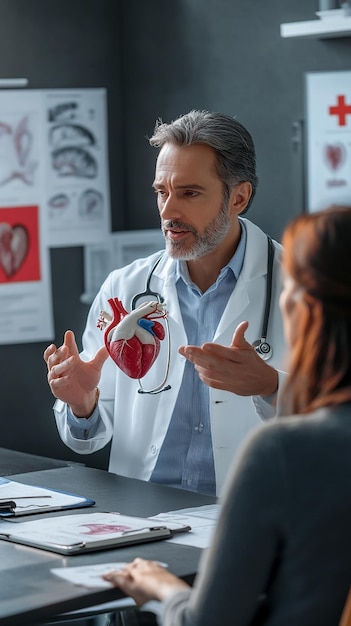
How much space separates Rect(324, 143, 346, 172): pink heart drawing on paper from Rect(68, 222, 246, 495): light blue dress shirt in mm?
1006

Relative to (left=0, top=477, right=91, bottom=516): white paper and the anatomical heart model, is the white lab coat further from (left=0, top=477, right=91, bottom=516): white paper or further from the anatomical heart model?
(left=0, top=477, right=91, bottom=516): white paper

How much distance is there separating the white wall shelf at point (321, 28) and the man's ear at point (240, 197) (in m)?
0.88

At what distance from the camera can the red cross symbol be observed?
3697 millimetres

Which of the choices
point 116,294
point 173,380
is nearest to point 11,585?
point 173,380

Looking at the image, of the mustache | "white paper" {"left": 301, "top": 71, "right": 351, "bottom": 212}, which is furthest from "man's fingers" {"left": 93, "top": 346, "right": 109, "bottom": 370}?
"white paper" {"left": 301, "top": 71, "right": 351, "bottom": 212}

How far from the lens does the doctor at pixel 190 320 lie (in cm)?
266

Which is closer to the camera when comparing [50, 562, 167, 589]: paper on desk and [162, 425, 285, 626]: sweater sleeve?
[162, 425, 285, 626]: sweater sleeve

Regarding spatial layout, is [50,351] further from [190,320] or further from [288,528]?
[288,528]

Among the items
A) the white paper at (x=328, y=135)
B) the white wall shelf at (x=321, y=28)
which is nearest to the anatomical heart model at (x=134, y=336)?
the white paper at (x=328, y=135)

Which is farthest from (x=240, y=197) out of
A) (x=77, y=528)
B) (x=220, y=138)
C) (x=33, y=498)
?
(x=77, y=528)

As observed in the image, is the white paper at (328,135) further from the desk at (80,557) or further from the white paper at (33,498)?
the white paper at (33,498)

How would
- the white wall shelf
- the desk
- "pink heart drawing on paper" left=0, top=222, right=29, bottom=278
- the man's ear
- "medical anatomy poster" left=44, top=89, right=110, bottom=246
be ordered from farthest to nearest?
"medical anatomy poster" left=44, top=89, right=110, bottom=246, "pink heart drawing on paper" left=0, top=222, right=29, bottom=278, the white wall shelf, the man's ear, the desk

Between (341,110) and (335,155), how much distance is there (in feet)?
0.50

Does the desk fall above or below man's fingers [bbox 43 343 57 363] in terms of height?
below
